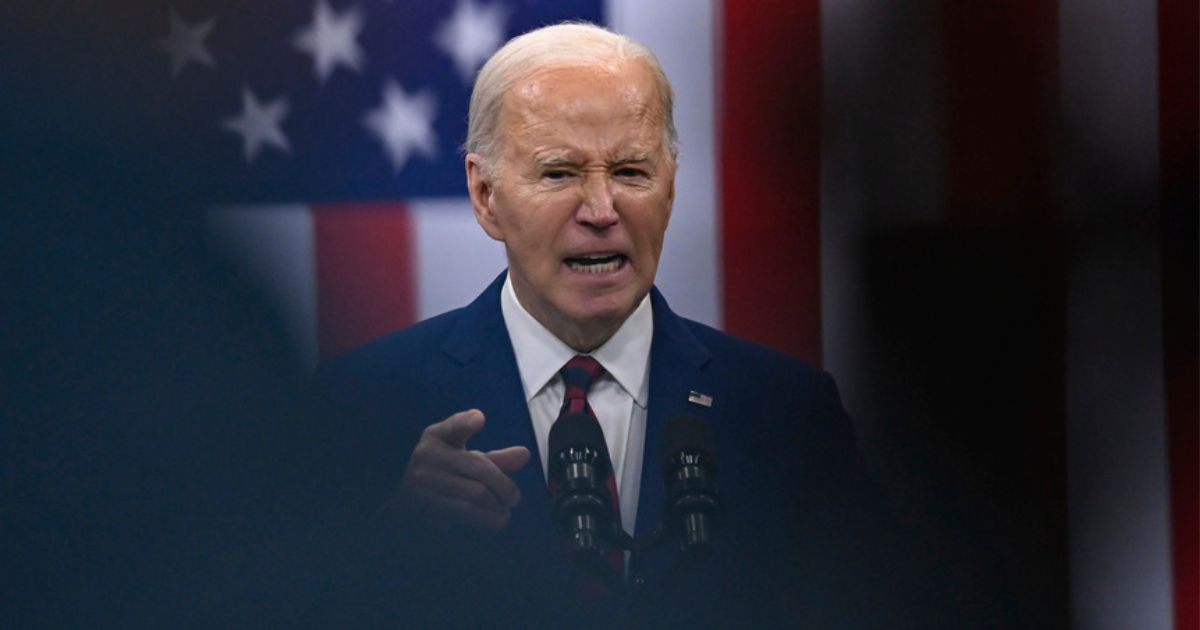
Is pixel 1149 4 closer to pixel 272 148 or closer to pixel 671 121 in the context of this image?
pixel 671 121

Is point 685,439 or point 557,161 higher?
point 557,161

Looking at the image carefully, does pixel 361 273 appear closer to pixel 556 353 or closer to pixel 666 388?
pixel 556 353

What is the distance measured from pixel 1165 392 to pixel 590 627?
3.23 ft

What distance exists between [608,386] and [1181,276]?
978mm

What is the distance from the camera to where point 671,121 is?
1.75 m

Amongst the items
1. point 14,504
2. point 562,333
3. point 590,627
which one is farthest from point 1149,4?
point 14,504

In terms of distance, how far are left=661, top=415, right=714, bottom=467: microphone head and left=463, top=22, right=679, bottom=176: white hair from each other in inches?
16.2

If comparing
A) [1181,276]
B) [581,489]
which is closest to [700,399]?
[581,489]

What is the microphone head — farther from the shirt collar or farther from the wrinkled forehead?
the wrinkled forehead

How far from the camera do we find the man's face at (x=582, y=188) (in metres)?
1.67

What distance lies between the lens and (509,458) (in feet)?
5.27

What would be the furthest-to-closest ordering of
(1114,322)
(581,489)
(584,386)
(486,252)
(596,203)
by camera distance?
(1114,322) → (486,252) → (584,386) → (596,203) → (581,489)

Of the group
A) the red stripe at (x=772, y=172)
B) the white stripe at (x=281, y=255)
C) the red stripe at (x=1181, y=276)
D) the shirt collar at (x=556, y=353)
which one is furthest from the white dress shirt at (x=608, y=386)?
the red stripe at (x=1181, y=276)

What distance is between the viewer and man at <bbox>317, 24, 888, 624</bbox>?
168 centimetres
